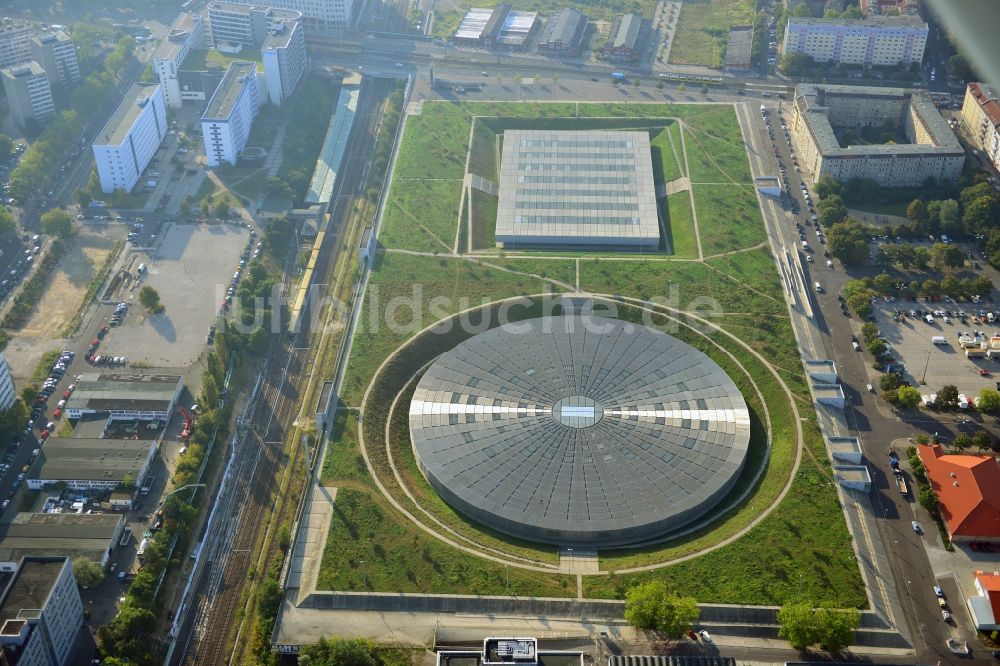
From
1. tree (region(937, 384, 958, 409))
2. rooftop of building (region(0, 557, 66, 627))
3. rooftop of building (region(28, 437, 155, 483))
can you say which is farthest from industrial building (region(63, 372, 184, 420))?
tree (region(937, 384, 958, 409))

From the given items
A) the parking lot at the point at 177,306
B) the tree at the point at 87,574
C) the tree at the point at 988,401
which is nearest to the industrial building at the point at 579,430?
the tree at the point at 988,401

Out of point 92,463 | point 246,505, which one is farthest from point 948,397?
point 92,463

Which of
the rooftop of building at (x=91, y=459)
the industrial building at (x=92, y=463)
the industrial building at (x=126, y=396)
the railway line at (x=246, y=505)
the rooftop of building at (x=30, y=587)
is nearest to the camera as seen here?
the rooftop of building at (x=30, y=587)

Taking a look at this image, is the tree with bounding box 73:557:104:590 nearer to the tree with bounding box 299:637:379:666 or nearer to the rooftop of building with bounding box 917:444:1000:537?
the tree with bounding box 299:637:379:666

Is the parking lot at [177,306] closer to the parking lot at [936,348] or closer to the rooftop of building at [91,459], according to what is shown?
the rooftop of building at [91,459]

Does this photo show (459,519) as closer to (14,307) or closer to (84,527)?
(84,527)

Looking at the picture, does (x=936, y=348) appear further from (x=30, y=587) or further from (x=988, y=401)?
(x=30, y=587)

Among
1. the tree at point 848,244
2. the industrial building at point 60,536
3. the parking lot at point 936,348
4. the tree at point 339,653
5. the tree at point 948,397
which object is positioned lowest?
the tree at point 339,653
